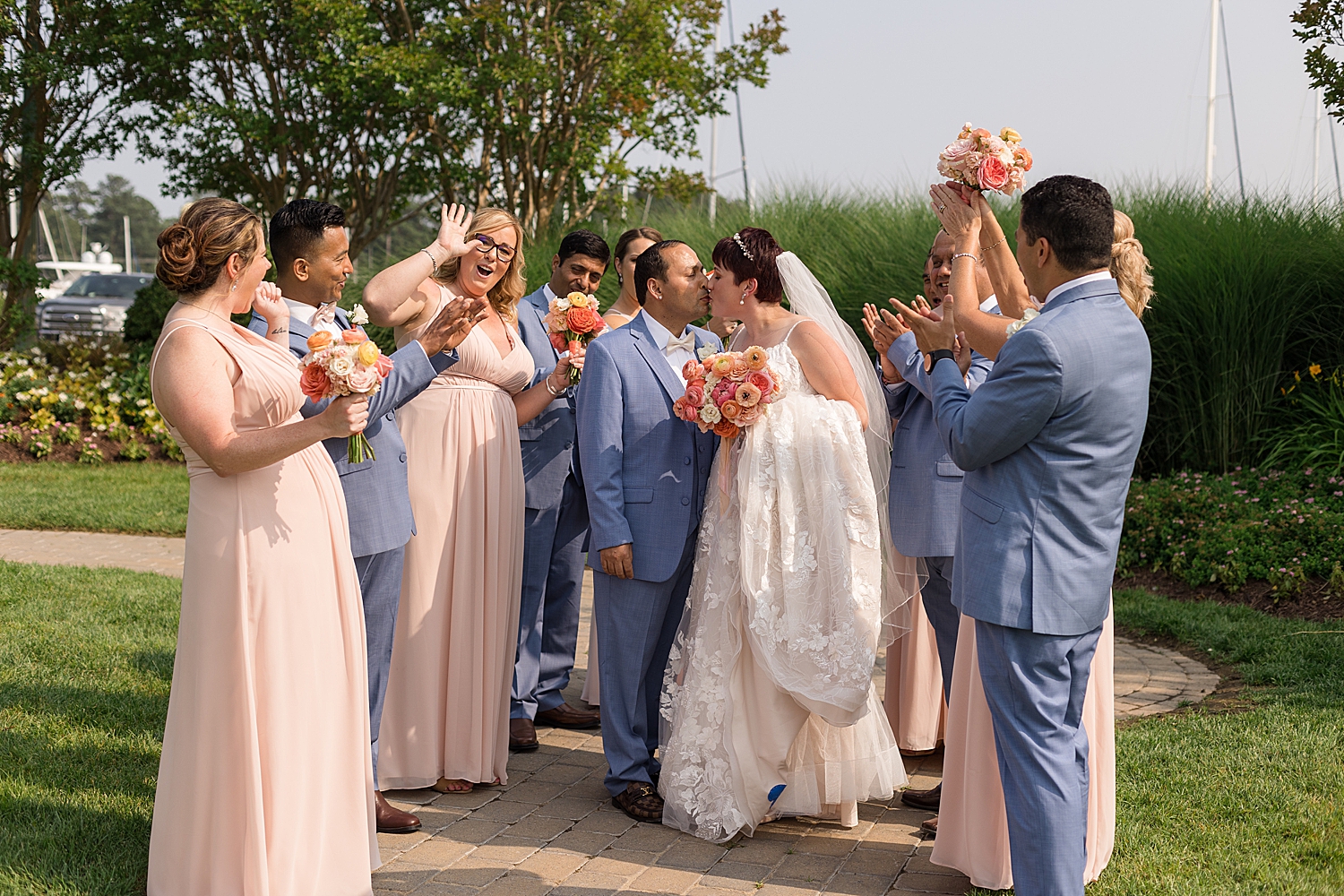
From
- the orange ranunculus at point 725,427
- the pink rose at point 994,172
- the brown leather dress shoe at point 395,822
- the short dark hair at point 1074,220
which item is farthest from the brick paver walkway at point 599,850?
the pink rose at point 994,172

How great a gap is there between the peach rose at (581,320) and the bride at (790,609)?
116 cm

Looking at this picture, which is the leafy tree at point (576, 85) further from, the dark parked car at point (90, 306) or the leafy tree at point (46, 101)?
the dark parked car at point (90, 306)

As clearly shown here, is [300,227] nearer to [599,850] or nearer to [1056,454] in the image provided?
[599,850]

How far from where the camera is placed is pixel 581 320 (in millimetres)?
5820

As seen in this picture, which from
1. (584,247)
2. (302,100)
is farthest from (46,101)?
(584,247)

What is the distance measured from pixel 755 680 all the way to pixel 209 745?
2.15m

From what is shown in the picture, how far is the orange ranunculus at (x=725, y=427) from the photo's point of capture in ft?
15.2

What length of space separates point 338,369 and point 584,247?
332cm

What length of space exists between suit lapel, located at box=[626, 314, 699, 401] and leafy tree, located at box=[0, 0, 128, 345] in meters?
13.9

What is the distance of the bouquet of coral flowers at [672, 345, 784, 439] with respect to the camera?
4559 millimetres

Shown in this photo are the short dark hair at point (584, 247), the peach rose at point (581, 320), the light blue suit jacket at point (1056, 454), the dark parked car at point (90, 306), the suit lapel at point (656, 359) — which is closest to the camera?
the light blue suit jacket at point (1056, 454)

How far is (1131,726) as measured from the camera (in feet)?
19.5

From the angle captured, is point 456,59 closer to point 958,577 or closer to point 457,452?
point 457,452

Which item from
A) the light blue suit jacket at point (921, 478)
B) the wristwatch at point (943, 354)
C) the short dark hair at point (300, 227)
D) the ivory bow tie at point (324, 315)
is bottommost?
the light blue suit jacket at point (921, 478)
